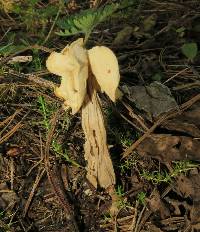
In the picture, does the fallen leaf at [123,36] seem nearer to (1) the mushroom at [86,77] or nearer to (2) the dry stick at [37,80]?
(2) the dry stick at [37,80]

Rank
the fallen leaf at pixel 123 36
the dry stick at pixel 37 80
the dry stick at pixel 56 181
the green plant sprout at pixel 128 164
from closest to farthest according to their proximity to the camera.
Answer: the dry stick at pixel 56 181
the green plant sprout at pixel 128 164
the dry stick at pixel 37 80
the fallen leaf at pixel 123 36

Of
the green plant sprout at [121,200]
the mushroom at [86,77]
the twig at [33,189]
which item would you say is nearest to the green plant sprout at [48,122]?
the twig at [33,189]

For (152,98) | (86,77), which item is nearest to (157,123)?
(152,98)

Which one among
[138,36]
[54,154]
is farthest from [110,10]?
[138,36]

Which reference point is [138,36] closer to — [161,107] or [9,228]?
[161,107]

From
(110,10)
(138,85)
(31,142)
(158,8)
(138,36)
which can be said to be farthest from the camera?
(158,8)

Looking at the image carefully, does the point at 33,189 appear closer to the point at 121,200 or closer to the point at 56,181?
the point at 56,181

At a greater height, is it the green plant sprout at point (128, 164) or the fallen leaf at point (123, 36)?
the fallen leaf at point (123, 36)
